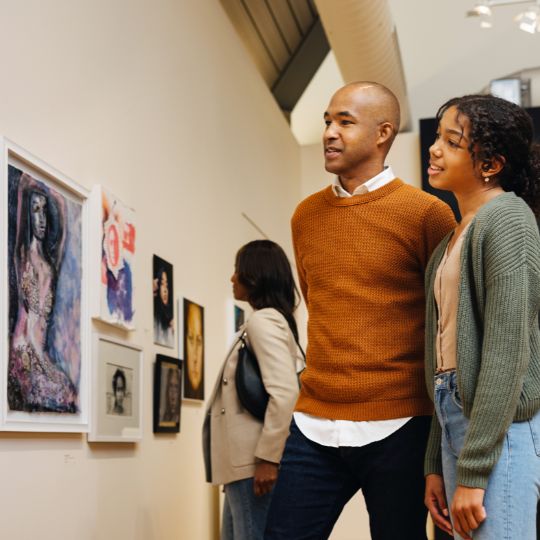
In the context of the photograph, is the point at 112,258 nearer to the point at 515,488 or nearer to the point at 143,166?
the point at 143,166

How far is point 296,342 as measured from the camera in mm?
3721

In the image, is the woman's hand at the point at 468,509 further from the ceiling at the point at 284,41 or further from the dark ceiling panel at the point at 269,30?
the dark ceiling panel at the point at 269,30

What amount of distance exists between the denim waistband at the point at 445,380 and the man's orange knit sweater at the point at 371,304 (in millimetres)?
210

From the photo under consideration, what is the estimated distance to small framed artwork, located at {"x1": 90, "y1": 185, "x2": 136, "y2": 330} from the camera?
362cm

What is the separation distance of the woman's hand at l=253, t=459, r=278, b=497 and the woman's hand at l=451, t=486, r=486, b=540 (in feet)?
5.20

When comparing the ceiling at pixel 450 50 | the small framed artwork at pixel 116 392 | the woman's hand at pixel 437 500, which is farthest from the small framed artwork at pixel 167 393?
the ceiling at pixel 450 50

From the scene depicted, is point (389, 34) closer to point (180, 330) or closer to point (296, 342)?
point (180, 330)

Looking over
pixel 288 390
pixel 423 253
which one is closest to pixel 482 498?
pixel 423 253

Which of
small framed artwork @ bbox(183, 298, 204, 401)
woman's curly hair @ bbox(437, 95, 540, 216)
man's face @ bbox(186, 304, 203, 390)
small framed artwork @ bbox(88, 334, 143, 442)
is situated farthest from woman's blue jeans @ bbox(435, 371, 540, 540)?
man's face @ bbox(186, 304, 203, 390)

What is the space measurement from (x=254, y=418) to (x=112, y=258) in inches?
34.2

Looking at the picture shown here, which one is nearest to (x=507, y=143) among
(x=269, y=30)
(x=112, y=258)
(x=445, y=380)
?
(x=445, y=380)

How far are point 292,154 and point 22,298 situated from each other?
19.0ft

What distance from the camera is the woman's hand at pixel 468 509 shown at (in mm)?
1901

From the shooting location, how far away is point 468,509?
6.27 ft
